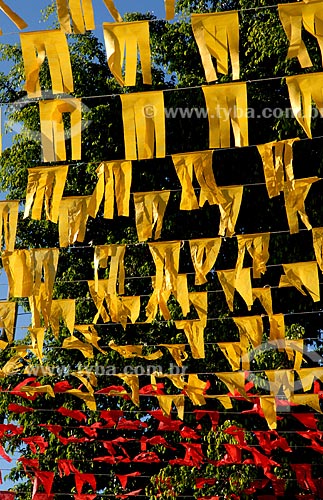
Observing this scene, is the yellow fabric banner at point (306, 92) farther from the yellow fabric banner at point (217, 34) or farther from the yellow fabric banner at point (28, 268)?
the yellow fabric banner at point (28, 268)

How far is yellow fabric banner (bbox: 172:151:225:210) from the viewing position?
4539 millimetres

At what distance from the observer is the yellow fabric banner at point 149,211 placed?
4773 millimetres

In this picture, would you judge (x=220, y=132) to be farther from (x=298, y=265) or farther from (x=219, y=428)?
(x=219, y=428)

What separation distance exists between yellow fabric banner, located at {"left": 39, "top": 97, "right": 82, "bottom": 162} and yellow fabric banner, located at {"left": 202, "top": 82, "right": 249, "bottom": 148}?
2.00ft

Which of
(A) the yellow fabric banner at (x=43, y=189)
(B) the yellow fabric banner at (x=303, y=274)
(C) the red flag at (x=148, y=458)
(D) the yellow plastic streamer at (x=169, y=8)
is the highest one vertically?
(D) the yellow plastic streamer at (x=169, y=8)

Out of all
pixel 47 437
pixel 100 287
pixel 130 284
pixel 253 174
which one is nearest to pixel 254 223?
pixel 253 174

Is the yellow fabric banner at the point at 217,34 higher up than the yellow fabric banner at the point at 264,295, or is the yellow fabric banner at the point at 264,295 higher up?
the yellow fabric banner at the point at 217,34

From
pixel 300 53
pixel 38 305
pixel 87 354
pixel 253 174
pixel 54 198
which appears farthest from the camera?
pixel 253 174

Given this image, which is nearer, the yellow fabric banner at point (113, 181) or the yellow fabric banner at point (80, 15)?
the yellow fabric banner at point (80, 15)

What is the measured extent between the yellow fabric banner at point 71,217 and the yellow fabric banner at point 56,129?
61 centimetres

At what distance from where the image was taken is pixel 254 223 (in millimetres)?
8734

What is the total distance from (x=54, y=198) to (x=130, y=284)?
14.4ft

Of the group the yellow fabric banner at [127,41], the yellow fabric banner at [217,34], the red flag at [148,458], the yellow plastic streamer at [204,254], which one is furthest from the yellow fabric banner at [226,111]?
the red flag at [148,458]

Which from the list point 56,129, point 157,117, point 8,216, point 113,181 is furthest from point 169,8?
point 8,216
